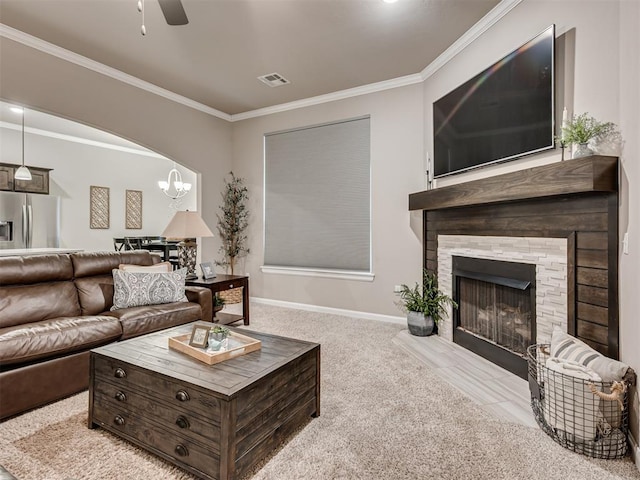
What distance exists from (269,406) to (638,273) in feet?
6.35

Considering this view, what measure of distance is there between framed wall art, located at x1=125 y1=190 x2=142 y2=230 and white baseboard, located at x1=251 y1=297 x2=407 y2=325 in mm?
4247

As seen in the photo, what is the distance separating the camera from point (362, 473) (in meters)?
1.67

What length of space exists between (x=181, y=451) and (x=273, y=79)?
394 cm

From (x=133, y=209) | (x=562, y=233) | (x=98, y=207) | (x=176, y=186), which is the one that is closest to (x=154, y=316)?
(x=562, y=233)

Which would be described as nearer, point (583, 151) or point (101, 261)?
point (583, 151)

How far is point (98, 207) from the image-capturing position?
24.2 ft

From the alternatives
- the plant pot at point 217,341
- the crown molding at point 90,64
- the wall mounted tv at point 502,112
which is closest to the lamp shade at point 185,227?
the crown molding at point 90,64

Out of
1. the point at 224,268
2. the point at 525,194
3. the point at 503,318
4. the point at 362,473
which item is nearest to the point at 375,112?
the point at 525,194

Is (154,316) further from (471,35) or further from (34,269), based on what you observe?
(471,35)

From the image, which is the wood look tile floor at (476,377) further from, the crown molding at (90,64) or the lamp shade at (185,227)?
the crown molding at (90,64)

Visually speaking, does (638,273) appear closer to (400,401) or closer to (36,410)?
(400,401)

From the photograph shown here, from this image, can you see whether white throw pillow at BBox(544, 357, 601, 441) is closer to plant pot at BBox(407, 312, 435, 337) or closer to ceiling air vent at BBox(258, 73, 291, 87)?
plant pot at BBox(407, 312, 435, 337)

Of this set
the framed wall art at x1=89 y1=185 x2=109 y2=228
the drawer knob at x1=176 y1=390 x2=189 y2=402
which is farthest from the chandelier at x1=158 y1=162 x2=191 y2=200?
the drawer knob at x1=176 y1=390 x2=189 y2=402

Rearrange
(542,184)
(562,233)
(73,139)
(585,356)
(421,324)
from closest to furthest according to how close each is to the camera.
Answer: (585,356) → (542,184) → (562,233) → (421,324) → (73,139)
